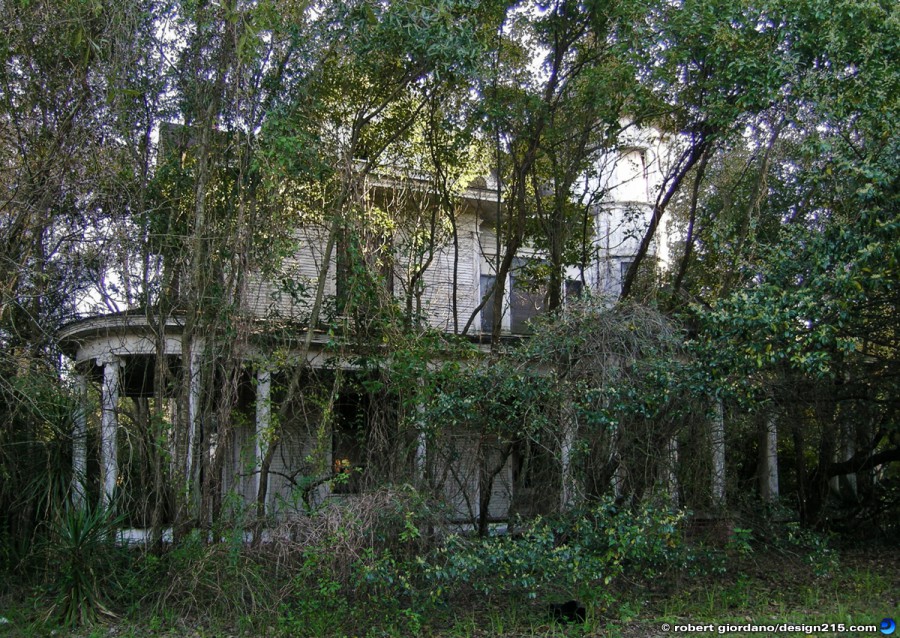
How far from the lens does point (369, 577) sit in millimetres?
7699

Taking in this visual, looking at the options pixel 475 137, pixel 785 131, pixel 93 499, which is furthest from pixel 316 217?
pixel 785 131

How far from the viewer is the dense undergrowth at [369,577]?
7.98 metres

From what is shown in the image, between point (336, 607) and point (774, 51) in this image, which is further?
point (774, 51)

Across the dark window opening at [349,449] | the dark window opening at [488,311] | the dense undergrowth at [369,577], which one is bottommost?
the dense undergrowth at [369,577]

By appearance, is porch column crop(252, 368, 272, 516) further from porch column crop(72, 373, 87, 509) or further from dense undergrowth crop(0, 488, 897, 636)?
porch column crop(72, 373, 87, 509)

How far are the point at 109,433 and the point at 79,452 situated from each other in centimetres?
51

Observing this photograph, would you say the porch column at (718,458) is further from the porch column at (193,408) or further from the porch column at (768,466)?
the porch column at (193,408)

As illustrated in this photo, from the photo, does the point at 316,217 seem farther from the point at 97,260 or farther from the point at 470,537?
the point at 470,537

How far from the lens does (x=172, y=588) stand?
8.39 meters

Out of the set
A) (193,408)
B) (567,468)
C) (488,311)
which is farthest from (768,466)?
(193,408)

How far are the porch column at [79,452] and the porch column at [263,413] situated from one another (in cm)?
201

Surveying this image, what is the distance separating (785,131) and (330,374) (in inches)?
292

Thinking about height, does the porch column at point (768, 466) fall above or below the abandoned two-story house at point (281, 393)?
below

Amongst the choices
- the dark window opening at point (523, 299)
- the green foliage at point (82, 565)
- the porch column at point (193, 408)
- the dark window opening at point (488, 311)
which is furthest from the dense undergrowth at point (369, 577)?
the dark window opening at point (488, 311)
